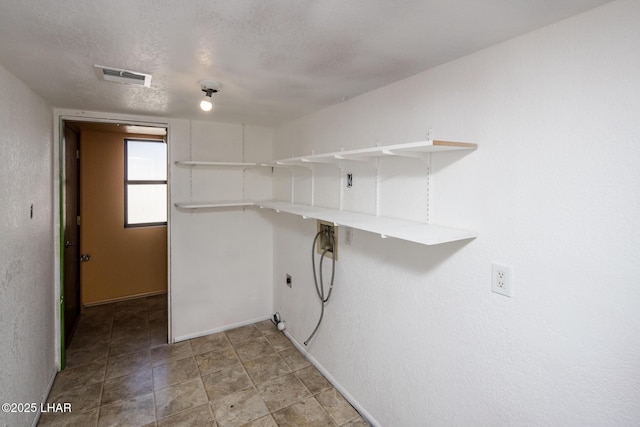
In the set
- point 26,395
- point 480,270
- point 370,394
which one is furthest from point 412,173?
point 26,395

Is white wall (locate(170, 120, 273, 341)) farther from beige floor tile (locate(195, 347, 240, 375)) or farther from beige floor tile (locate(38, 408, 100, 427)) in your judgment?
beige floor tile (locate(38, 408, 100, 427))

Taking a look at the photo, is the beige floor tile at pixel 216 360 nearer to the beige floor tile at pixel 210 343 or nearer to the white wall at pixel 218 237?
the beige floor tile at pixel 210 343

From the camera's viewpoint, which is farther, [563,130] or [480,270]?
[480,270]

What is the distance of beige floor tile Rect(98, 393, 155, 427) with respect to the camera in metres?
2.22

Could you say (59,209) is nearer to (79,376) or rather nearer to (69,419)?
(79,376)

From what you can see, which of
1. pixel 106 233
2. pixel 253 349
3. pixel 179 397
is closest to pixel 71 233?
pixel 106 233

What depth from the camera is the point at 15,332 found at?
1.84m

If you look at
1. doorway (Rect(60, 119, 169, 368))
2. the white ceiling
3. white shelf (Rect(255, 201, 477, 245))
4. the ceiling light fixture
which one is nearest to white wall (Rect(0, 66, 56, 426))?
the white ceiling

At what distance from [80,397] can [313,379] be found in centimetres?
183

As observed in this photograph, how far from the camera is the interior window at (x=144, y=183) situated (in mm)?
4430

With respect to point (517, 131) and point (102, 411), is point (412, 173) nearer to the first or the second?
point (517, 131)

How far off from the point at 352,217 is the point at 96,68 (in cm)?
170

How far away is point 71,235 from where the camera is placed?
3.53m

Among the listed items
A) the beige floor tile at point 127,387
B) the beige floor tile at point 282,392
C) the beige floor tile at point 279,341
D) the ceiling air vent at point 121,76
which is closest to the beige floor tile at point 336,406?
the beige floor tile at point 282,392
